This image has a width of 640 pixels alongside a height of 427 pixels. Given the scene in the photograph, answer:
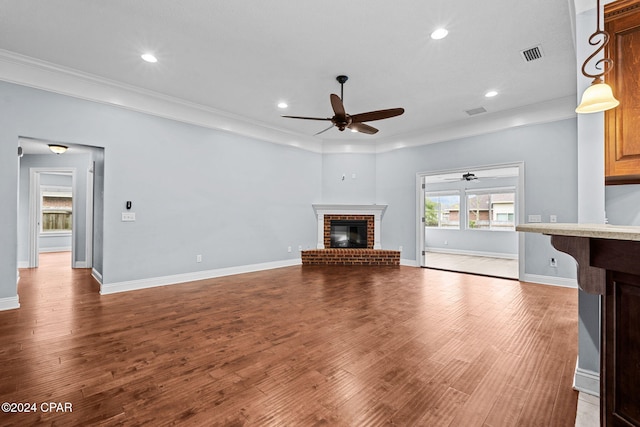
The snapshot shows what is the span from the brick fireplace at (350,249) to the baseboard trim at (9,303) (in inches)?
176

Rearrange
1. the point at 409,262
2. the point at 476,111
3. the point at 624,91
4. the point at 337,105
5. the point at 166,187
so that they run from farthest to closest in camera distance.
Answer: the point at 409,262 < the point at 476,111 < the point at 166,187 < the point at 337,105 < the point at 624,91

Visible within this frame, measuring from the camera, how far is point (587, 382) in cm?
178

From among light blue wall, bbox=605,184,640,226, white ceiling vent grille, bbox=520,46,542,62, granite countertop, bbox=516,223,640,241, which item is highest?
white ceiling vent grille, bbox=520,46,542,62

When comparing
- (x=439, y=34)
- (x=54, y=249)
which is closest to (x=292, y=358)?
(x=439, y=34)

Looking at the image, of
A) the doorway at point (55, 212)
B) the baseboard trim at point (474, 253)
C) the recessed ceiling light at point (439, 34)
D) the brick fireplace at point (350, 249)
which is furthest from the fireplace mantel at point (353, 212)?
the doorway at point (55, 212)

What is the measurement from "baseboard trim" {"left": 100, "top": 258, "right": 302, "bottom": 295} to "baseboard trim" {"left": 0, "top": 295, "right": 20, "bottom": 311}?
821 mm

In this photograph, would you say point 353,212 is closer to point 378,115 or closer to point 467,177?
point 378,115

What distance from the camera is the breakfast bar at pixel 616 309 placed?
1050 millimetres

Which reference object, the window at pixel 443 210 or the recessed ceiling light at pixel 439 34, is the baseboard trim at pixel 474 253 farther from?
the recessed ceiling light at pixel 439 34

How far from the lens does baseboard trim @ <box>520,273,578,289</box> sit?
14.5ft

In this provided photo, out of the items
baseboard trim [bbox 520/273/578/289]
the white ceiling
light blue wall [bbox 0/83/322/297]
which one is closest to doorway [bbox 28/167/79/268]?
A: light blue wall [bbox 0/83/322/297]

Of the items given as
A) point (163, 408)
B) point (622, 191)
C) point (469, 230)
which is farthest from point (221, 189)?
point (469, 230)

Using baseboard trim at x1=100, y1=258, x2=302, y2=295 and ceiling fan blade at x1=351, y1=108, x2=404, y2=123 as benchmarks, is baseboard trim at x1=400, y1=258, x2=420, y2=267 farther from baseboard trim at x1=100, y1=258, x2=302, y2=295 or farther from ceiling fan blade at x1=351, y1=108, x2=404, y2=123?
ceiling fan blade at x1=351, y1=108, x2=404, y2=123

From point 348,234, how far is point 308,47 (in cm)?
455
